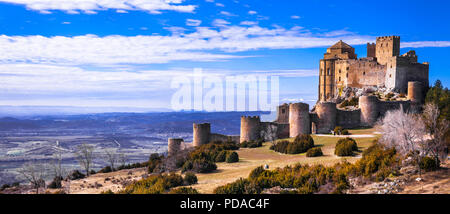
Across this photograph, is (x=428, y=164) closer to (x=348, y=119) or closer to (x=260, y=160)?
(x=260, y=160)

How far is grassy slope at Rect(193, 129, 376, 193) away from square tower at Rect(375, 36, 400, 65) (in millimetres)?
15854

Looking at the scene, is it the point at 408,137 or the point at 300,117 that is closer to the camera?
the point at 408,137

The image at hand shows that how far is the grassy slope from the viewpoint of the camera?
2205 cm

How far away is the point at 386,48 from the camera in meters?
47.2

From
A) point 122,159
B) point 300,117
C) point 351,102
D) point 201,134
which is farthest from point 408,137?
point 122,159

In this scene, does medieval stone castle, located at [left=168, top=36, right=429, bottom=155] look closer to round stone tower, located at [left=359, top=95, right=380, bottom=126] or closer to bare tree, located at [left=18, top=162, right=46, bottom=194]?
round stone tower, located at [left=359, top=95, right=380, bottom=126]

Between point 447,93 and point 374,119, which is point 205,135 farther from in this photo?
point 447,93

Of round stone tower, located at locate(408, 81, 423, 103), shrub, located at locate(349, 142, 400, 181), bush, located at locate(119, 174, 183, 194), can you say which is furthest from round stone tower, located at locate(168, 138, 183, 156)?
shrub, located at locate(349, 142, 400, 181)

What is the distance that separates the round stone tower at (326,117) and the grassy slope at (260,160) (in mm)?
2593

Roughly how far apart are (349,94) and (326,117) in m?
11.4
